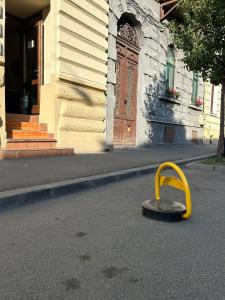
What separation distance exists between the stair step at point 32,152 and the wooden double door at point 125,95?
3585 mm

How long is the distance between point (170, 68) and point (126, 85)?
439 centimetres

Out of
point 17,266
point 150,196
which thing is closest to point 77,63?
point 150,196

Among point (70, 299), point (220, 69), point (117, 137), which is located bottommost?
point (70, 299)

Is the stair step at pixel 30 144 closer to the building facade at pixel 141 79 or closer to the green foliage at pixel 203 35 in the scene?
the building facade at pixel 141 79

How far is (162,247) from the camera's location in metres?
2.87

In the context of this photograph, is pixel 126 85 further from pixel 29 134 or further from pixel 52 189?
pixel 52 189

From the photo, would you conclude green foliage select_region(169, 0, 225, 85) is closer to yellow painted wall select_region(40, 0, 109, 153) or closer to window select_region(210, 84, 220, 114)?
yellow painted wall select_region(40, 0, 109, 153)

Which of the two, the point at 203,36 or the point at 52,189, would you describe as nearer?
the point at 52,189

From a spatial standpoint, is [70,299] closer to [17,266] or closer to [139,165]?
[17,266]

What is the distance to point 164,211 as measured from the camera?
359 cm

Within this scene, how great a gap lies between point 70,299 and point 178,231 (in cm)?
168

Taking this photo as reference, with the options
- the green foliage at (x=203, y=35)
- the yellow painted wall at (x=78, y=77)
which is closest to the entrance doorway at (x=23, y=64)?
the yellow painted wall at (x=78, y=77)

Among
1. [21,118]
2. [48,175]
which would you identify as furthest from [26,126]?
[48,175]

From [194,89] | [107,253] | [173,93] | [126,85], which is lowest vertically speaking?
[107,253]
